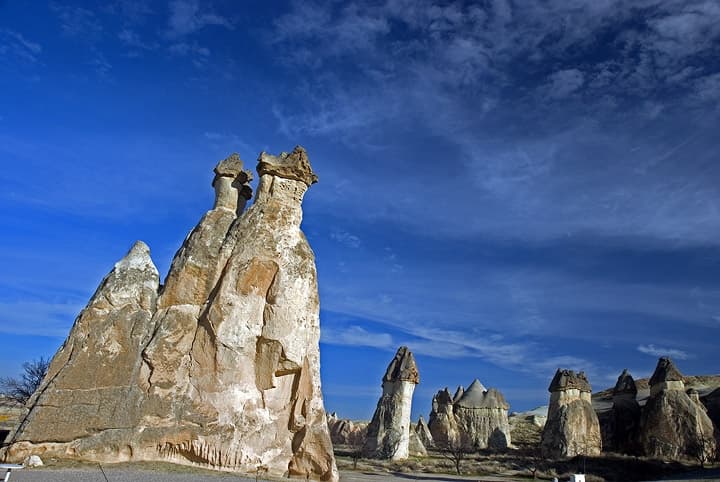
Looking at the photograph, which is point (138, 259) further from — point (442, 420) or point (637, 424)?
point (442, 420)

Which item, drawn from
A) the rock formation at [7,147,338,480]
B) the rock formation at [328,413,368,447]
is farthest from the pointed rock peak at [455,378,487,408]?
the rock formation at [7,147,338,480]

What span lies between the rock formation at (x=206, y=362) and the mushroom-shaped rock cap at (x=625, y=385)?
27.2 meters

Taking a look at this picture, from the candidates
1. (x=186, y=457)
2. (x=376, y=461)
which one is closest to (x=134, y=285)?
(x=186, y=457)

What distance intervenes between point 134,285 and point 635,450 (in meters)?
26.6

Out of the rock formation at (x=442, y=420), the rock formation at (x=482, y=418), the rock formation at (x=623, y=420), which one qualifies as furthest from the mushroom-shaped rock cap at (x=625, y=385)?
the rock formation at (x=442, y=420)

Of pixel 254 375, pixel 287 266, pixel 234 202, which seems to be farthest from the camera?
pixel 234 202

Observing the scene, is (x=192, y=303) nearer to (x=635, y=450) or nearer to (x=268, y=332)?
(x=268, y=332)

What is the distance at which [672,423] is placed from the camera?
2739cm

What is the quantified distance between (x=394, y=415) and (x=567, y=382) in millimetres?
10402

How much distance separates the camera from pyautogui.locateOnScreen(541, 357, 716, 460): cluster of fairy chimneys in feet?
87.7

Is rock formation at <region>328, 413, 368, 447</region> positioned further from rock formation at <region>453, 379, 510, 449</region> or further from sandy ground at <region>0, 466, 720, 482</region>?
sandy ground at <region>0, 466, 720, 482</region>

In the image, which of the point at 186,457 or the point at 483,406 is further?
the point at 483,406

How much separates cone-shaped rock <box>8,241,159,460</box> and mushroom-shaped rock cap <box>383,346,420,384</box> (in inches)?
725

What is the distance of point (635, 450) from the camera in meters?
28.9
